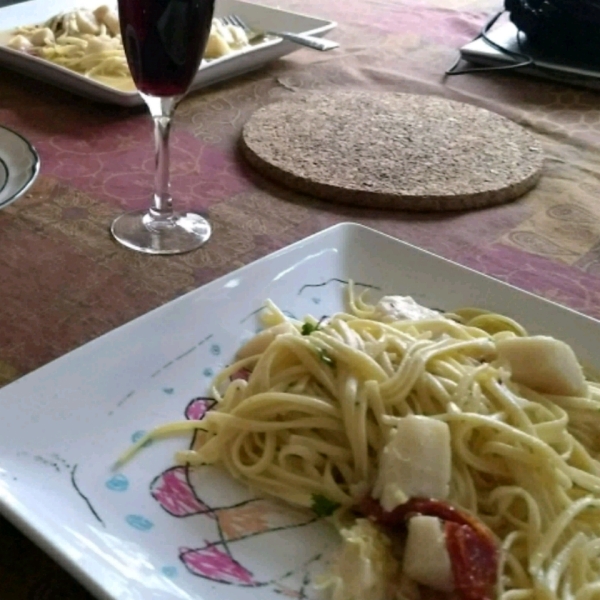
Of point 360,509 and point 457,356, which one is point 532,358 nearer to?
point 457,356

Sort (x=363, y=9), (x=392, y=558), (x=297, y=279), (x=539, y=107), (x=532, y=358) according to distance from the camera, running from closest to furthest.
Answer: (x=392, y=558), (x=532, y=358), (x=297, y=279), (x=539, y=107), (x=363, y=9)

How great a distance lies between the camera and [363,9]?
74.6 inches

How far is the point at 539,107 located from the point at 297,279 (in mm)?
770

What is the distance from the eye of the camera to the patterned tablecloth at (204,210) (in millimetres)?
762

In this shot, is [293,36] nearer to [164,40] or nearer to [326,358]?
[164,40]

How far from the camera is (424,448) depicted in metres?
0.54

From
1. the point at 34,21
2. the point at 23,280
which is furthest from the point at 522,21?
the point at 23,280

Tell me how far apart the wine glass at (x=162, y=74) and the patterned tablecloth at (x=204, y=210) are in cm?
2

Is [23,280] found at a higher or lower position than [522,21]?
lower

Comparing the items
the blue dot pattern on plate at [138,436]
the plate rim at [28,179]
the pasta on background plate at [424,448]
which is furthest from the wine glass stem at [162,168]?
the blue dot pattern on plate at [138,436]

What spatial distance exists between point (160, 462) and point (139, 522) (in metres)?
0.06

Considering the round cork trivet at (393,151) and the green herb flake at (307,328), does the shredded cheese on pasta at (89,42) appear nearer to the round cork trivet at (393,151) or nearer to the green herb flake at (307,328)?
the round cork trivet at (393,151)

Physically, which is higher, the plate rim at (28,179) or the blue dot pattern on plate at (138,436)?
the plate rim at (28,179)

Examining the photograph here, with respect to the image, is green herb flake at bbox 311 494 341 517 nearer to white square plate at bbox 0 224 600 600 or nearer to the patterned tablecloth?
white square plate at bbox 0 224 600 600
